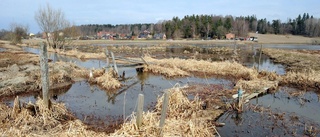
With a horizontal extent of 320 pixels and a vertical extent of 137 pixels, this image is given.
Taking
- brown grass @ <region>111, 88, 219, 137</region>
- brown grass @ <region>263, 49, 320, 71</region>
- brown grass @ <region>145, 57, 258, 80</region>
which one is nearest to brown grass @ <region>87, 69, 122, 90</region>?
brown grass @ <region>145, 57, 258, 80</region>

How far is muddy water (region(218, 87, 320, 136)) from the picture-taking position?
8.27m

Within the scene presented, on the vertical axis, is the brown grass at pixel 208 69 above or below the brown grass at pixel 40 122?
above

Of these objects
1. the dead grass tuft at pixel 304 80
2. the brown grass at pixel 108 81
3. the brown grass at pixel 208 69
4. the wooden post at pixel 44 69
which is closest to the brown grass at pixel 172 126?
the wooden post at pixel 44 69

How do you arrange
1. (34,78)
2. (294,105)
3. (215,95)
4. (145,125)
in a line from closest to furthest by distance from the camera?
(145,125) < (294,105) < (215,95) < (34,78)

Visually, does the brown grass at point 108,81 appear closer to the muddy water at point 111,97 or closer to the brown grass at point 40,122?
the muddy water at point 111,97

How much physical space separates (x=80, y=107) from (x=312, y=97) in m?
12.5

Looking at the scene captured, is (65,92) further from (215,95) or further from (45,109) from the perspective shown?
(215,95)

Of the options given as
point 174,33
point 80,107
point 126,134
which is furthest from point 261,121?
point 174,33

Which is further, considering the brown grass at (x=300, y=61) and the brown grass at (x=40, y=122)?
the brown grass at (x=300, y=61)

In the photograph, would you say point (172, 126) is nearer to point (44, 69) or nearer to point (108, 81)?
point (44, 69)

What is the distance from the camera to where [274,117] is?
962 centimetres

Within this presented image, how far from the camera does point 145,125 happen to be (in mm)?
6758

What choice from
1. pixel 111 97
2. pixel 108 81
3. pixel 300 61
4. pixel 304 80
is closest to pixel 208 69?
pixel 304 80

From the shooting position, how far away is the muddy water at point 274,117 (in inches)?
325
